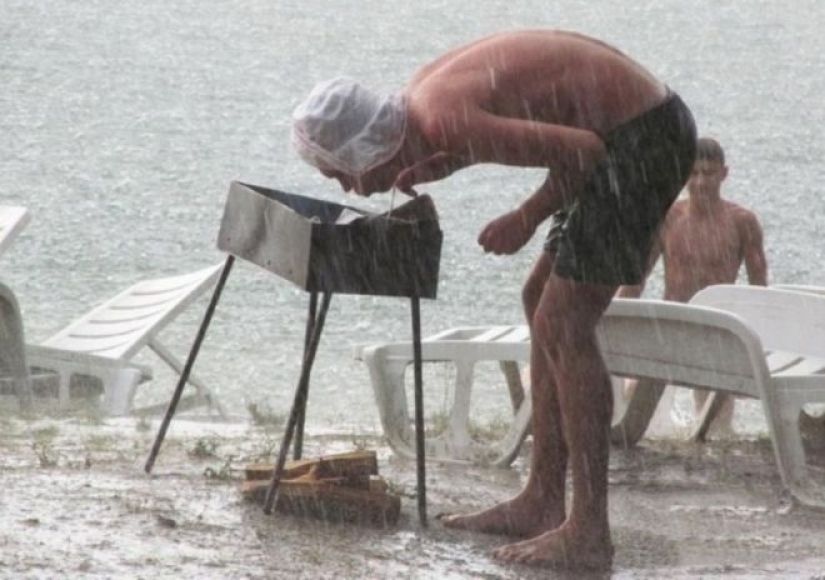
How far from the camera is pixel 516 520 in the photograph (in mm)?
4555

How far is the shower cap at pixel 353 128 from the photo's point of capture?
4035 mm

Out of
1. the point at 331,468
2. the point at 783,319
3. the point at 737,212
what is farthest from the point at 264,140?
the point at 331,468

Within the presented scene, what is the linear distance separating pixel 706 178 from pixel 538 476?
3555 millimetres

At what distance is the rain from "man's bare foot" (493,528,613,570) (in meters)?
0.07

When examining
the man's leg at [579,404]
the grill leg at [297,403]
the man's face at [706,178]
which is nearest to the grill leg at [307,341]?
the grill leg at [297,403]

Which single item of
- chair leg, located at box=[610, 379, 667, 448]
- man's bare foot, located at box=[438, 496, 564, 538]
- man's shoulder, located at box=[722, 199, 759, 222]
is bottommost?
chair leg, located at box=[610, 379, 667, 448]

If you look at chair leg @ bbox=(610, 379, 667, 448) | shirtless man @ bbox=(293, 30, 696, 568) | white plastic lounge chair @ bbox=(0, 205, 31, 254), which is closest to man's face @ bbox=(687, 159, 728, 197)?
chair leg @ bbox=(610, 379, 667, 448)

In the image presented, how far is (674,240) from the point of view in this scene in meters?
7.95

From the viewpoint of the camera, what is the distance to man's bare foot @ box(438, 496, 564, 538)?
179 inches

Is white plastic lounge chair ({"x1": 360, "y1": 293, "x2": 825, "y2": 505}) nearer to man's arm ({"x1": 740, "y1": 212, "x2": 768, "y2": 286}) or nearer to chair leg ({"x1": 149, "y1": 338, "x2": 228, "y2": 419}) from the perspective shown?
man's arm ({"x1": 740, "y1": 212, "x2": 768, "y2": 286})

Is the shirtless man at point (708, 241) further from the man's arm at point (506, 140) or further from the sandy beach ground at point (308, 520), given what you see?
the man's arm at point (506, 140)

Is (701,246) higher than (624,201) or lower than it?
lower

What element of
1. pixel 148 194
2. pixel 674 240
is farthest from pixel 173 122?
pixel 674 240

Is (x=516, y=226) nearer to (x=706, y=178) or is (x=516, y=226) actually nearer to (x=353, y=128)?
(x=353, y=128)
